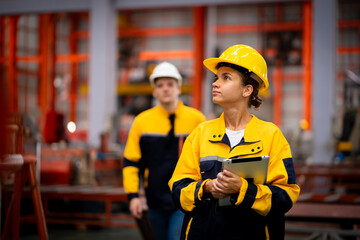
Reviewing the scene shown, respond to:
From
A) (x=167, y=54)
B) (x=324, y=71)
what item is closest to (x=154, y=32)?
(x=167, y=54)

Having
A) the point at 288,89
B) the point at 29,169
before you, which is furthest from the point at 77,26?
the point at 29,169

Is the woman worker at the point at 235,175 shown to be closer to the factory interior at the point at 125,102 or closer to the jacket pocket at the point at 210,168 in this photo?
the jacket pocket at the point at 210,168

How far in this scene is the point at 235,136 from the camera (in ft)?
7.07

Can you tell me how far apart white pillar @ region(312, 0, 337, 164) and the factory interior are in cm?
2

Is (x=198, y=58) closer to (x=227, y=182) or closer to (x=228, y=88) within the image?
(x=228, y=88)

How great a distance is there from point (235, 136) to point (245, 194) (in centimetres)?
29

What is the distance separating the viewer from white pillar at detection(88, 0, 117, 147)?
425 inches

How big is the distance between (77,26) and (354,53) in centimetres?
1317

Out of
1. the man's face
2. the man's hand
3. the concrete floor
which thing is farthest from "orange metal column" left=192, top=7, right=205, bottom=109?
the man's hand

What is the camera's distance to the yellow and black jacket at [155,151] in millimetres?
3281

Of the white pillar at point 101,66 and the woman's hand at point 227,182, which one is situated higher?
the white pillar at point 101,66

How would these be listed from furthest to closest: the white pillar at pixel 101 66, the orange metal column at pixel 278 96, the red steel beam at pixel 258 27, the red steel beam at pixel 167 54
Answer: the red steel beam at pixel 167 54
the orange metal column at pixel 278 96
the red steel beam at pixel 258 27
the white pillar at pixel 101 66

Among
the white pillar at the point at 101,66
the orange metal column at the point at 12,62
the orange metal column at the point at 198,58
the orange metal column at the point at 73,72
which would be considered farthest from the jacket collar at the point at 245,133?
the orange metal column at the point at 73,72

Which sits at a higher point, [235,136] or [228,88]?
[228,88]
